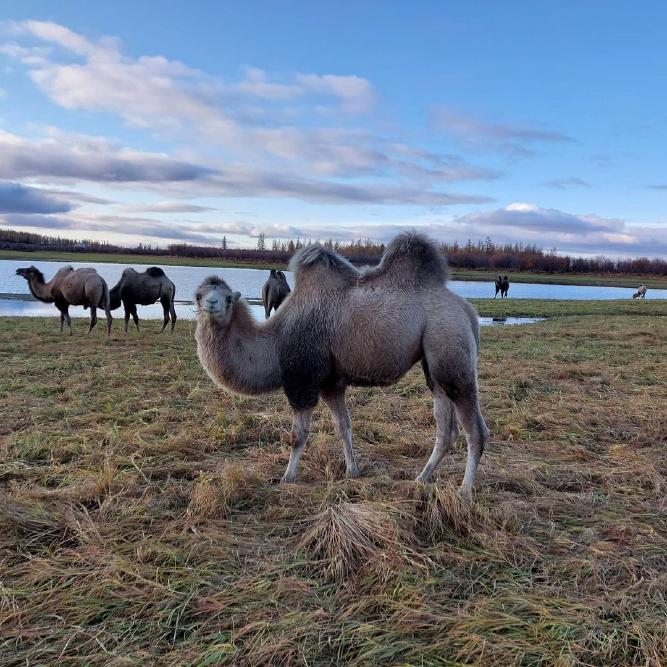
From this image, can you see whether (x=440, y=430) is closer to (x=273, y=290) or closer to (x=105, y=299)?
(x=273, y=290)

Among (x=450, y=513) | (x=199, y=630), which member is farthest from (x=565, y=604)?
(x=199, y=630)

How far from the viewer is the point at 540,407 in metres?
8.16

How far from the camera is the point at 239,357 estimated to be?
5148 millimetres

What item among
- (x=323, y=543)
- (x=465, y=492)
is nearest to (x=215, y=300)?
(x=323, y=543)

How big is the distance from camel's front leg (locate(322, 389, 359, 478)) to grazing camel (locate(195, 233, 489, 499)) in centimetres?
1

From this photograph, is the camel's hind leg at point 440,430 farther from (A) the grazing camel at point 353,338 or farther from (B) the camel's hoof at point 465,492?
→ (B) the camel's hoof at point 465,492

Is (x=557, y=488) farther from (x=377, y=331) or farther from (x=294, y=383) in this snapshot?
(x=294, y=383)

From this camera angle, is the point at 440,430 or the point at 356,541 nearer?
the point at 356,541

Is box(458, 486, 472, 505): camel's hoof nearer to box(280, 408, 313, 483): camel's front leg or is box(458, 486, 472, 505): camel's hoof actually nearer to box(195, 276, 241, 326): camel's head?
box(280, 408, 313, 483): camel's front leg

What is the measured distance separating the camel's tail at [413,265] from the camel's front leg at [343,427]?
1.27 metres

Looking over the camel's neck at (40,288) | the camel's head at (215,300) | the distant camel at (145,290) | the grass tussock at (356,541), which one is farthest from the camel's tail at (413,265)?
the camel's neck at (40,288)

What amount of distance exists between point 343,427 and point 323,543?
186cm

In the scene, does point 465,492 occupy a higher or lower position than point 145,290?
lower

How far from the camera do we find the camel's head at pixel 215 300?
488cm
